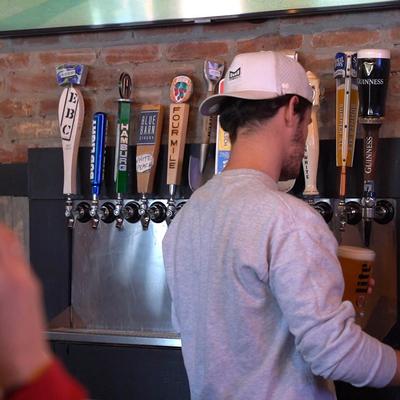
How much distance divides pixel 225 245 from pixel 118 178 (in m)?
0.89

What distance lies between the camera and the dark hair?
46.5 inches

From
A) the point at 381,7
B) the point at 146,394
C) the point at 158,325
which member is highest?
the point at 381,7

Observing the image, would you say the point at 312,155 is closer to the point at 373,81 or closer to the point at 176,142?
the point at 373,81

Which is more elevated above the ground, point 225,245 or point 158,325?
point 225,245

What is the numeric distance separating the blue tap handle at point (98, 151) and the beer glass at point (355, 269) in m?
0.89

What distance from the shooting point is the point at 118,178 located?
192 cm

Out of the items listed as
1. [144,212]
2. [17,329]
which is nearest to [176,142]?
[144,212]

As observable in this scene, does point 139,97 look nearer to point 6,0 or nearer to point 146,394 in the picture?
point 6,0

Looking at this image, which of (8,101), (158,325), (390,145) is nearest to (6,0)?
(8,101)

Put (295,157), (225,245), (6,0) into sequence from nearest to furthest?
1. (225,245)
2. (295,157)
3. (6,0)

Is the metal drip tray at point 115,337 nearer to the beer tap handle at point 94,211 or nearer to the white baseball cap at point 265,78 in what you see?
the beer tap handle at point 94,211

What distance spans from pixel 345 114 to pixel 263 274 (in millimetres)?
792

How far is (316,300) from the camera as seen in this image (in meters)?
1.01

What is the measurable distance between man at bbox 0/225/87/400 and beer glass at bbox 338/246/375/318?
0.94 meters
